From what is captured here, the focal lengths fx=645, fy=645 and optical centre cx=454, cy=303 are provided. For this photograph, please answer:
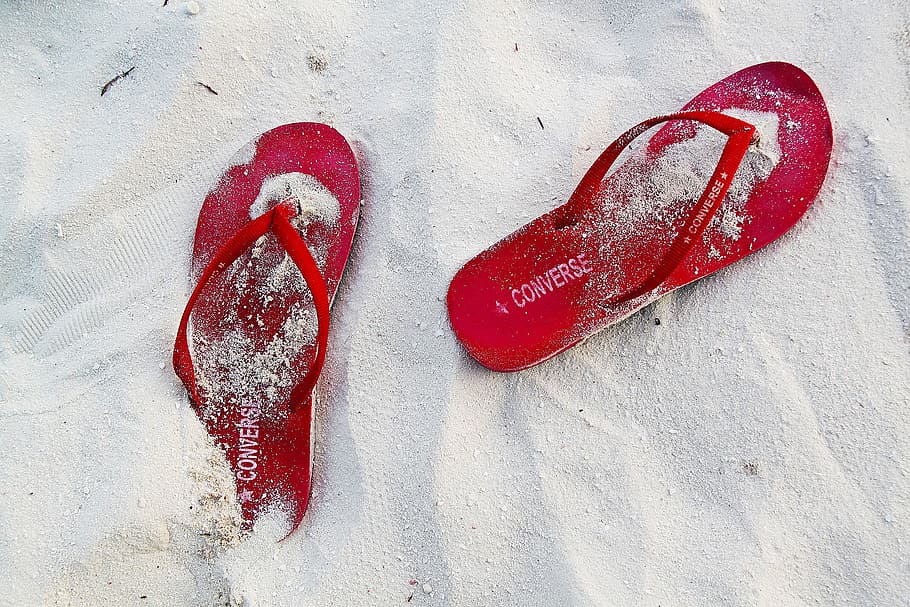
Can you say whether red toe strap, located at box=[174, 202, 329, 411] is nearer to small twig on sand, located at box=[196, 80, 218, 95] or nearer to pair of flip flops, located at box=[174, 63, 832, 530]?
pair of flip flops, located at box=[174, 63, 832, 530]

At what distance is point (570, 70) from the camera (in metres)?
1.56

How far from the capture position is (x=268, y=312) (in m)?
1.46

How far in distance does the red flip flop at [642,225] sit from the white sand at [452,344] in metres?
0.06

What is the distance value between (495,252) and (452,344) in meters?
0.22

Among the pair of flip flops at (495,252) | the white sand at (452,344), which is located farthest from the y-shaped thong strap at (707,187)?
the white sand at (452,344)

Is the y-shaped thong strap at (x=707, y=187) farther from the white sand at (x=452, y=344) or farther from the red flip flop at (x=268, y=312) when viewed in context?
the red flip flop at (x=268, y=312)

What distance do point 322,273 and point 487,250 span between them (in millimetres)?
371

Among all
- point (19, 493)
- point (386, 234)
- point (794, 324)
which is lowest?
point (19, 493)

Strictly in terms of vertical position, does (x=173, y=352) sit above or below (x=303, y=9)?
below

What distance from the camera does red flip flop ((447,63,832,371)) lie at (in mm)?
1348

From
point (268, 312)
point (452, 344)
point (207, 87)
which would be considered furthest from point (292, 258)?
point (207, 87)

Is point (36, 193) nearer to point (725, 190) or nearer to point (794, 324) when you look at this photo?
point (725, 190)

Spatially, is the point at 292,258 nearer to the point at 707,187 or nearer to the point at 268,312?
the point at 268,312

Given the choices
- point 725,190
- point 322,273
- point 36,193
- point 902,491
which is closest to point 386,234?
point 322,273
